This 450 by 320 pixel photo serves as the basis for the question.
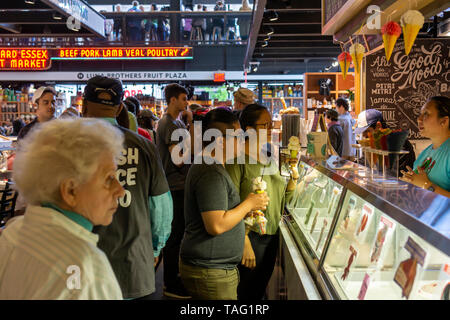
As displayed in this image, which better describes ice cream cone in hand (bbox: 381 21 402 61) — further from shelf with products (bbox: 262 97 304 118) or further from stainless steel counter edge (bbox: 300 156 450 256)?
shelf with products (bbox: 262 97 304 118)

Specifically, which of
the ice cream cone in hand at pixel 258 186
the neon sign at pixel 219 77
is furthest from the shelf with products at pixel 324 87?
the ice cream cone in hand at pixel 258 186

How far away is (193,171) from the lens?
2.36 meters

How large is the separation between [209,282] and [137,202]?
21.9 inches

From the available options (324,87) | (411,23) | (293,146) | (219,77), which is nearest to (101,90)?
→ (293,146)

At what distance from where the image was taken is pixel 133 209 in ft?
7.06

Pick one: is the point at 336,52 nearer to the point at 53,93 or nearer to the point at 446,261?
the point at 53,93

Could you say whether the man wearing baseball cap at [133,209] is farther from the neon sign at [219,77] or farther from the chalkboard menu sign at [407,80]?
the neon sign at [219,77]

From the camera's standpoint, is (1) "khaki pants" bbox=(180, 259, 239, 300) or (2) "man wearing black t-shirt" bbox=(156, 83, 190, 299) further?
(2) "man wearing black t-shirt" bbox=(156, 83, 190, 299)

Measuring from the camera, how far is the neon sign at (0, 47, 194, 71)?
1189 centimetres

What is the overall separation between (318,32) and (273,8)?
192 centimetres

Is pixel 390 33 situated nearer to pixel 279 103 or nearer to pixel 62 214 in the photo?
pixel 62 214

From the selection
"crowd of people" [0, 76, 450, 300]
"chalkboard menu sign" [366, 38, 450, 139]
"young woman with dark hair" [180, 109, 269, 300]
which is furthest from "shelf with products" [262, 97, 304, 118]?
"young woman with dark hair" [180, 109, 269, 300]

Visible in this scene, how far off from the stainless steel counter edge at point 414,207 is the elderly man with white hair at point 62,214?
0.93 metres
